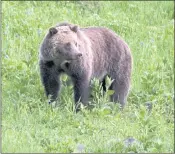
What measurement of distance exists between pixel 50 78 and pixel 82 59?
48 cm

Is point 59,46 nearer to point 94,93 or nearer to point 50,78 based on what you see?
point 50,78

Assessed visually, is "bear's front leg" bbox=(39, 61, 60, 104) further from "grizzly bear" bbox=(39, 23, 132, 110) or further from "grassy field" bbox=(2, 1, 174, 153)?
"grassy field" bbox=(2, 1, 174, 153)

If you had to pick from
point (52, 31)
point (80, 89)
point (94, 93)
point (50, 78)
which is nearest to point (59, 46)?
point (52, 31)

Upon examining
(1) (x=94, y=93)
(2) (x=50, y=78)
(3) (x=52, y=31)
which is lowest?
(1) (x=94, y=93)

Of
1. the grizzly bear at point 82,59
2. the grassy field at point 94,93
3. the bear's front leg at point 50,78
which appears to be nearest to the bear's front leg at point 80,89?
the grizzly bear at point 82,59

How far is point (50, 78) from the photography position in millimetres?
7551

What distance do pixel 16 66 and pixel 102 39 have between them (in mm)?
1247

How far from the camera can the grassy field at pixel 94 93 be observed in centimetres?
610

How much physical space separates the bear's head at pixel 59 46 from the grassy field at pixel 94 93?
0.47 meters

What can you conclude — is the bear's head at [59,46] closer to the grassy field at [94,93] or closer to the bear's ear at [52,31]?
the bear's ear at [52,31]

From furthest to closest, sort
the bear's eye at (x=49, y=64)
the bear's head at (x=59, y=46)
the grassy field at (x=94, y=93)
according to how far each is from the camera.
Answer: the bear's eye at (x=49, y=64) < the bear's head at (x=59, y=46) < the grassy field at (x=94, y=93)

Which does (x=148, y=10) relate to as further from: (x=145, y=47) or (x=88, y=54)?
(x=88, y=54)

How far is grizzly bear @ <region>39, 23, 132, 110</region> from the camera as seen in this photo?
7.31 metres

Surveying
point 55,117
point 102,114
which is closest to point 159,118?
point 102,114
